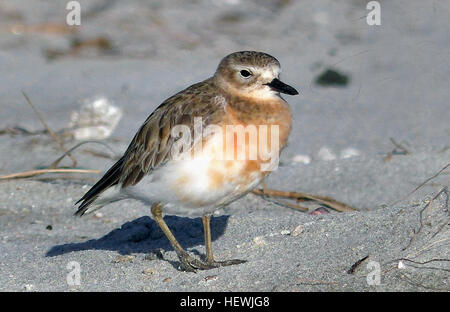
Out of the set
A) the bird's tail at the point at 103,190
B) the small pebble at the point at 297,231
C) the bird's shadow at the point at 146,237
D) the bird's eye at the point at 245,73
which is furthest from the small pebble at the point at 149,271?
the bird's eye at the point at 245,73

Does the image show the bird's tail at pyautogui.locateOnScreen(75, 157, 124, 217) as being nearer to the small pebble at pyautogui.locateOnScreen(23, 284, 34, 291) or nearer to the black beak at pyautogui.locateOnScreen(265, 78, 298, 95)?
Result: the small pebble at pyautogui.locateOnScreen(23, 284, 34, 291)

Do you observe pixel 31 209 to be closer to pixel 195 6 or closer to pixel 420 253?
pixel 420 253

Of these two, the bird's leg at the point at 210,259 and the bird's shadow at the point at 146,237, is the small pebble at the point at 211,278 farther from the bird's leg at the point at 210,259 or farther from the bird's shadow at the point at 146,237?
the bird's shadow at the point at 146,237

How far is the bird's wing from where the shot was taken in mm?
4398

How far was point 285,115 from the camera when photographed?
444cm

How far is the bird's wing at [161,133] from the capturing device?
4.40 m

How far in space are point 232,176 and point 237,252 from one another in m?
0.76

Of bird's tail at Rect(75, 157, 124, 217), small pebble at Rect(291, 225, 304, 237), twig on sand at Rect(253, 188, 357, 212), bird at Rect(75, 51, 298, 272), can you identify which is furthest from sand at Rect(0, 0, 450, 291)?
bird at Rect(75, 51, 298, 272)

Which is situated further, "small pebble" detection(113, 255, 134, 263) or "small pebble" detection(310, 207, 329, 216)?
"small pebble" detection(310, 207, 329, 216)

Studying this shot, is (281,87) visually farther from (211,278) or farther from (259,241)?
(211,278)

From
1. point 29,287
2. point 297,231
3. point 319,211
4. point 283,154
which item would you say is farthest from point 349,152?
point 29,287

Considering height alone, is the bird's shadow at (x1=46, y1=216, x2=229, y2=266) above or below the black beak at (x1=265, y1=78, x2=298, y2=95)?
below

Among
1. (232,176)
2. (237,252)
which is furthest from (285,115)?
(237,252)

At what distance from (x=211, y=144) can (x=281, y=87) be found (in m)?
0.57
